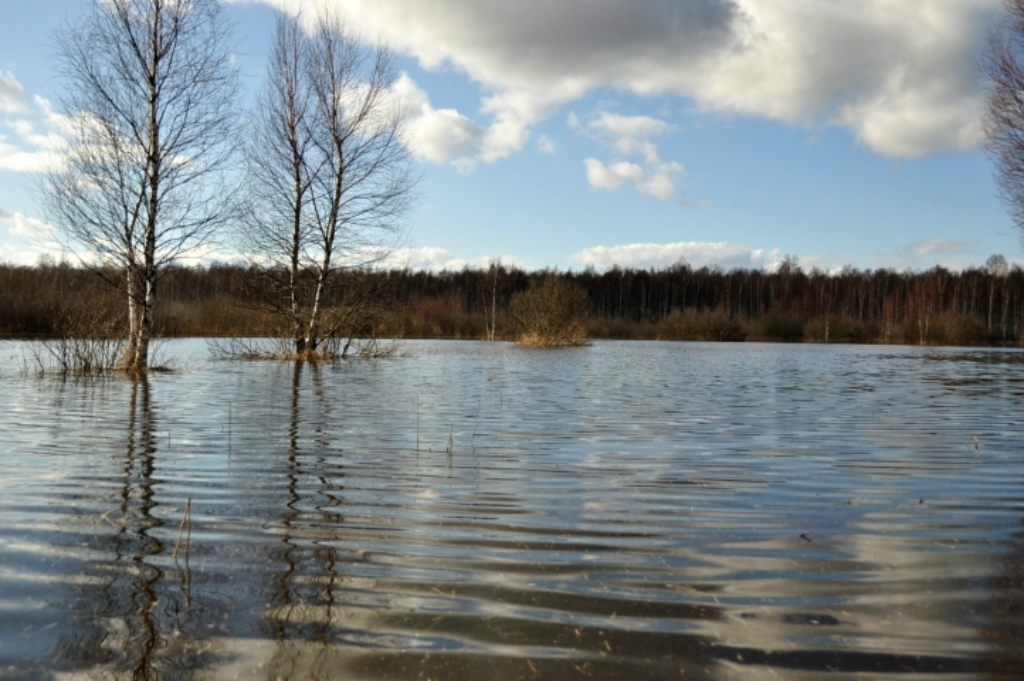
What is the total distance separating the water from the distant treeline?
42.7ft

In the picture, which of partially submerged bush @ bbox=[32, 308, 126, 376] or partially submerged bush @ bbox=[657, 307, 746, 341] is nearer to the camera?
partially submerged bush @ bbox=[32, 308, 126, 376]

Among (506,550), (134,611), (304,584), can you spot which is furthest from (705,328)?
(134,611)

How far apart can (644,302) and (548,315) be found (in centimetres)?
6386

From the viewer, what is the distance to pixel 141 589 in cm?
330

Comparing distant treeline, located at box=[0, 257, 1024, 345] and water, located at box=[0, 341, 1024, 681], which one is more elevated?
distant treeline, located at box=[0, 257, 1024, 345]

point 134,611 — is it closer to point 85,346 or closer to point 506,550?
point 506,550

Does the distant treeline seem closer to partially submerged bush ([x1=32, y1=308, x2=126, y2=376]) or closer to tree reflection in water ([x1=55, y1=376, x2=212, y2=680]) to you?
partially submerged bush ([x1=32, y1=308, x2=126, y2=376])

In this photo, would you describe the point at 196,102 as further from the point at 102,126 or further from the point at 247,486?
the point at 247,486

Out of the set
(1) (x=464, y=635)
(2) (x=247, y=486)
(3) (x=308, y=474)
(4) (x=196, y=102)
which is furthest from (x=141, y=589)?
(4) (x=196, y=102)

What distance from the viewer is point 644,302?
101m

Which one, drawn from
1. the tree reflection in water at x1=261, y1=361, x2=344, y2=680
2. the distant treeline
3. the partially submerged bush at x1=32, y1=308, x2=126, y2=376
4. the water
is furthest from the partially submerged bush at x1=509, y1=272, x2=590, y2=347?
the tree reflection in water at x1=261, y1=361, x2=344, y2=680

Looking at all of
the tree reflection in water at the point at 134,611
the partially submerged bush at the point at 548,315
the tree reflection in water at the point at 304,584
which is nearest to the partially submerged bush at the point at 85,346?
the tree reflection in water at the point at 304,584

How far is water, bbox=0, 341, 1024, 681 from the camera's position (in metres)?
2.71

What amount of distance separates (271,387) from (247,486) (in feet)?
29.5
